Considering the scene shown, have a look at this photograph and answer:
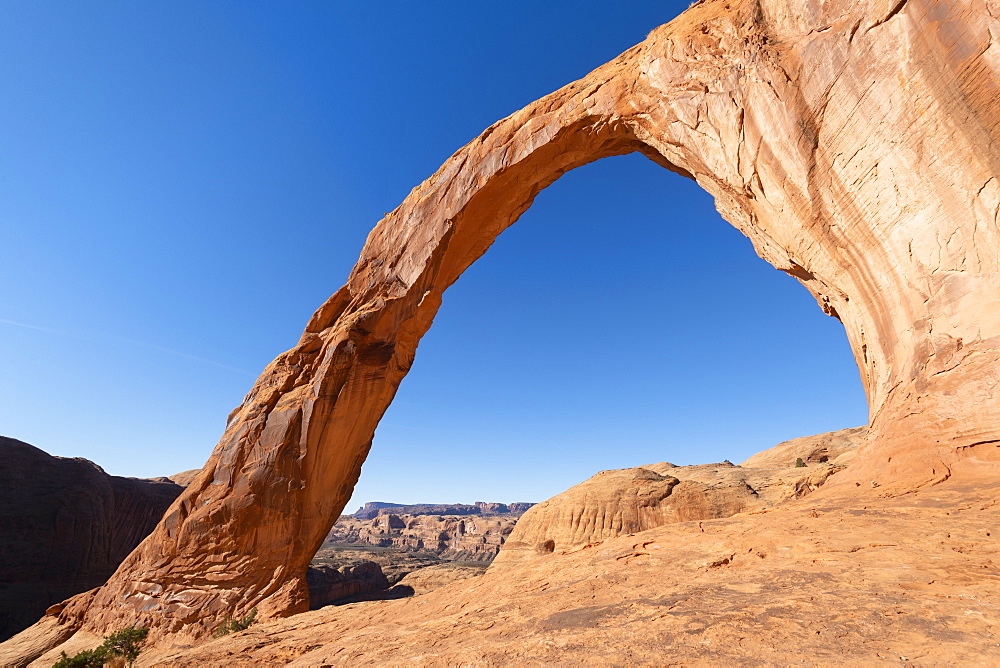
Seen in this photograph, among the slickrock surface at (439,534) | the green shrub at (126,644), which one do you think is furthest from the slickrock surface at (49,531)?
the slickrock surface at (439,534)

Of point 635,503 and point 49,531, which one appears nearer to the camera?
point 635,503

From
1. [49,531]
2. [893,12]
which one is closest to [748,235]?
[893,12]

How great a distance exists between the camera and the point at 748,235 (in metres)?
9.74

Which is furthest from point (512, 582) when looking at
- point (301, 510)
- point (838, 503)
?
point (301, 510)

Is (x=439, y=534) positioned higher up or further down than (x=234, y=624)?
further down

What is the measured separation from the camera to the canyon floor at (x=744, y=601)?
252 cm

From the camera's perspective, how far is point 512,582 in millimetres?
5266

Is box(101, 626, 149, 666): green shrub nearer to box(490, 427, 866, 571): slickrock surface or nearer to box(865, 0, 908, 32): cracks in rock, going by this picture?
box(490, 427, 866, 571): slickrock surface

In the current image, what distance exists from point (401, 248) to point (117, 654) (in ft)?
39.7

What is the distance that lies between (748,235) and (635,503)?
15.5 meters

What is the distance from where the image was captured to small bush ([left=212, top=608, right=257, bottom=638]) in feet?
33.4

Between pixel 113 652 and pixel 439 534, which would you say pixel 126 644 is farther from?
pixel 439 534

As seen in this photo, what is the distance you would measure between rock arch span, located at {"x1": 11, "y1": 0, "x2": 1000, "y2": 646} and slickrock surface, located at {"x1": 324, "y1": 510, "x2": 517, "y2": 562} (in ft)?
224

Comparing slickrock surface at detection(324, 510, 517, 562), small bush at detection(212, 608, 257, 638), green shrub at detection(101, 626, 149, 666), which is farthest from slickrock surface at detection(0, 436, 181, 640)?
slickrock surface at detection(324, 510, 517, 562)
